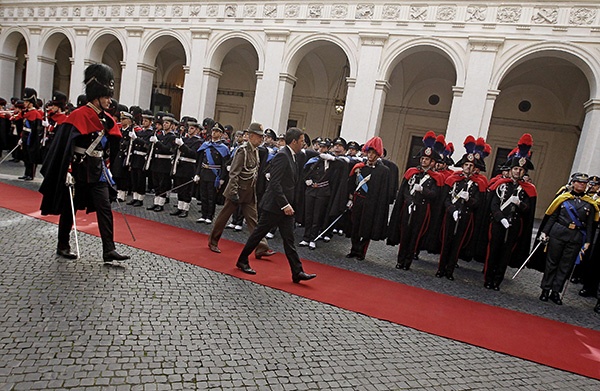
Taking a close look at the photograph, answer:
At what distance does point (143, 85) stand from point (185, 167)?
1253 centimetres

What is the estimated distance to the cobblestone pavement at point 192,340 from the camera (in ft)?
8.70

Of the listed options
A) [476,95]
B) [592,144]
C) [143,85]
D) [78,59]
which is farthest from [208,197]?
[78,59]

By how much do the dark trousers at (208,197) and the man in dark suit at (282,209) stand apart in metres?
3.01

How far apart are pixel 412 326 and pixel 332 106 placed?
58.7 ft

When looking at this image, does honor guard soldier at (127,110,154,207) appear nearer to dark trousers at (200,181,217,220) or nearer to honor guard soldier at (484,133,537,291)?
dark trousers at (200,181,217,220)

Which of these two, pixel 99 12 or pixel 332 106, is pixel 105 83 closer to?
pixel 332 106

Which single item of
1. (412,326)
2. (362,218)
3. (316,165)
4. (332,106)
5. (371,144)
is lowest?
(412,326)

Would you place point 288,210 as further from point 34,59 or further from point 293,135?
point 34,59

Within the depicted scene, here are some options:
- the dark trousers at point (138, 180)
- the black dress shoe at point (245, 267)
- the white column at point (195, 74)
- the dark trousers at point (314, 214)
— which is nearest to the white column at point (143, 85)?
the white column at point (195, 74)

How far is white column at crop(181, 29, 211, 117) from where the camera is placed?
17.0 meters

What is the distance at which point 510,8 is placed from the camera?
12.6m

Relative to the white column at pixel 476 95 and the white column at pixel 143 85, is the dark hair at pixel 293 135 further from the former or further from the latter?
the white column at pixel 143 85

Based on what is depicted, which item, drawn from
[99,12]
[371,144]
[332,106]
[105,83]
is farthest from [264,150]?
[99,12]

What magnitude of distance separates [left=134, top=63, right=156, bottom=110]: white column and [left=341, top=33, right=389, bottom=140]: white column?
10.6 meters
